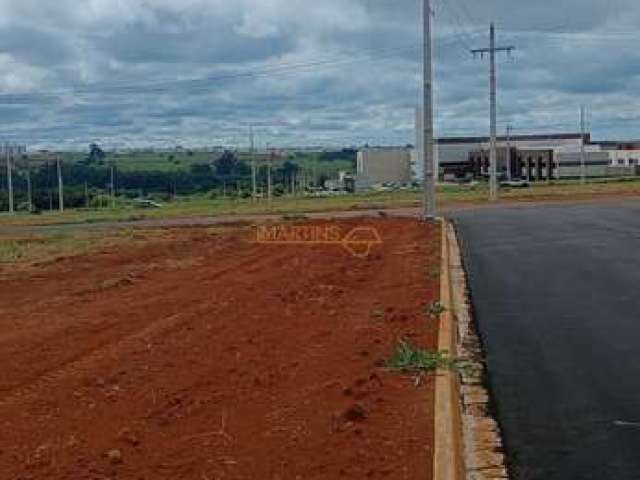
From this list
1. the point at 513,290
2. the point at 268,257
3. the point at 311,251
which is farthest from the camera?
the point at 311,251

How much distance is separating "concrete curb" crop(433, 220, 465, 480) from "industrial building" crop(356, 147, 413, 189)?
113492 millimetres

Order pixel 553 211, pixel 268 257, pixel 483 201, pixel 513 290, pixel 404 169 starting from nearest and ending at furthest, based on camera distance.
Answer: pixel 513 290
pixel 268 257
pixel 553 211
pixel 483 201
pixel 404 169

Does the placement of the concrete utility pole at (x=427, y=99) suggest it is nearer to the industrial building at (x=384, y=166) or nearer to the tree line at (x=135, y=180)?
the tree line at (x=135, y=180)

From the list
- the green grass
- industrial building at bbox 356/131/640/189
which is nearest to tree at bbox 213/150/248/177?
industrial building at bbox 356/131/640/189

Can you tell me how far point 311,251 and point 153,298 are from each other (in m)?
10.8

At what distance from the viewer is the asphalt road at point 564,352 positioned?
7.33 m

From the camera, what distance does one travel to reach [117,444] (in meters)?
7.34

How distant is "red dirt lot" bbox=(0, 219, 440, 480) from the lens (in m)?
6.99

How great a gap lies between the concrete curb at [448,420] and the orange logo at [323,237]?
49.1 ft

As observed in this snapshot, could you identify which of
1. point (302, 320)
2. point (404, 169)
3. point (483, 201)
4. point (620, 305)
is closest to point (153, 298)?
point (302, 320)

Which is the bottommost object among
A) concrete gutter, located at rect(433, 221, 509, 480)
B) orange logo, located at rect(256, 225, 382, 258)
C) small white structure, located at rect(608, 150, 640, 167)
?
orange logo, located at rect(256, 225, 382, 258)

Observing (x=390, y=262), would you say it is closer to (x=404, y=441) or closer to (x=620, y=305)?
(x=620, y=305)

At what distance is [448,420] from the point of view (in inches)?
309

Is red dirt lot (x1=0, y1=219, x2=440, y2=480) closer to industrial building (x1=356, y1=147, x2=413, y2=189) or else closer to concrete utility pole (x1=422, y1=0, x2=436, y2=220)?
concrete utility pole (x1=422, y1=0, x2=436, y2=220)
